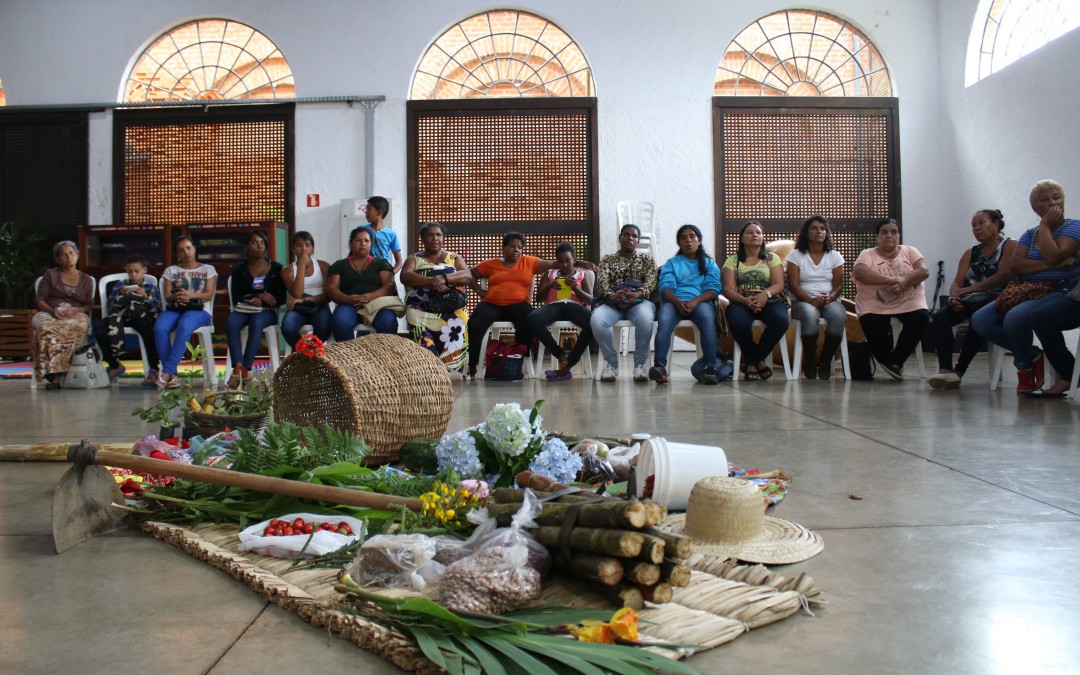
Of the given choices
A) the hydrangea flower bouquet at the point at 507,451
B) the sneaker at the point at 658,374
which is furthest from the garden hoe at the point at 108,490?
the sneaker at the point at 658,374

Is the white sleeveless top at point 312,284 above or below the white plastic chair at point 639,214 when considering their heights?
below

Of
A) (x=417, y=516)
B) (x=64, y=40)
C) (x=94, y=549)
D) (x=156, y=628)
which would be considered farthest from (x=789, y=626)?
(x=64, y=40)

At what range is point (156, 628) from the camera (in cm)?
142

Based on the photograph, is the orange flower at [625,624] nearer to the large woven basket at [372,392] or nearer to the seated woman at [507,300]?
the large woven basket at [372,392]

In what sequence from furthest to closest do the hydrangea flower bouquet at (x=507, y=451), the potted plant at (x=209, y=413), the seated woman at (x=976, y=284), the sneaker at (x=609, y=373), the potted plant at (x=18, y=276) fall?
the potted plant at (x=18, y=276)
the sneaker at (x=609, y=373)
the seated woman at (x=976, y=284)
the potted plant at (x=209, y=413)
the hydrangea flower bouquet at (x=507, y=451)

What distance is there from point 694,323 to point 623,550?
502 cm

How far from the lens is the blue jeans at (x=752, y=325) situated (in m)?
6.05

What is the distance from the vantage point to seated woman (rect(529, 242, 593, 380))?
639 cm

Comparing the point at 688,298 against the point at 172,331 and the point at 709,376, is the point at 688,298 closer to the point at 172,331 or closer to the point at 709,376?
the point at 709,376

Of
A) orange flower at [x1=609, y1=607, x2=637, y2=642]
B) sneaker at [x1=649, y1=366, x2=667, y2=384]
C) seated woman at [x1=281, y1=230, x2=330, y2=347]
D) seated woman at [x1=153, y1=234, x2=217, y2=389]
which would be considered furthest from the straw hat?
seated woman at [x1=153, y1=234, x2=217, y2=389]

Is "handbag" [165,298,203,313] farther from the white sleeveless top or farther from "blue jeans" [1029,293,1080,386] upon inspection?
"blue jeans" [1029,293,1080,386]

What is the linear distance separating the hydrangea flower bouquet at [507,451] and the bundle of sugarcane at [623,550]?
657 millimetres

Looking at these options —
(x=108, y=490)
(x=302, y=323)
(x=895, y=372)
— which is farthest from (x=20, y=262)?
(x=895, y=372)

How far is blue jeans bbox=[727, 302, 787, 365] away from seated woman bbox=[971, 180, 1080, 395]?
1461mm
